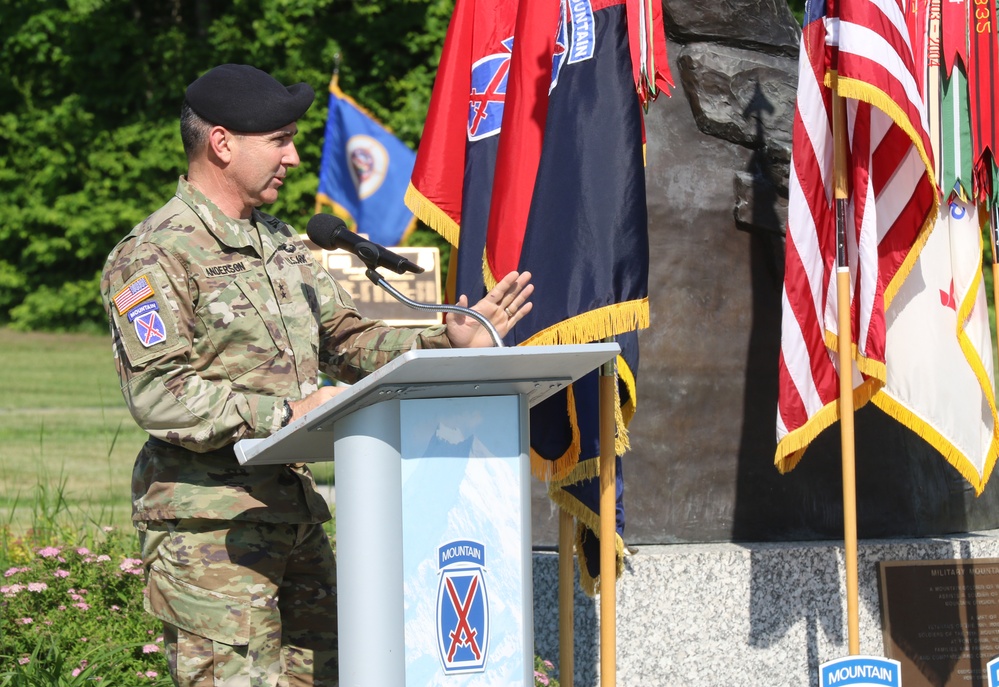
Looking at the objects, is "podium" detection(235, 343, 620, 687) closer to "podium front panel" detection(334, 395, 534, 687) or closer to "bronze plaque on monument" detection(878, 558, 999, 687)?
"podium front panel" detection(334, 395, 534, 687)

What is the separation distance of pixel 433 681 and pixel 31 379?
12.8 meters

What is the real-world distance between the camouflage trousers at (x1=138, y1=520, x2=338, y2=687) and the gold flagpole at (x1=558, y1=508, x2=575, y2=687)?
1.28 metres

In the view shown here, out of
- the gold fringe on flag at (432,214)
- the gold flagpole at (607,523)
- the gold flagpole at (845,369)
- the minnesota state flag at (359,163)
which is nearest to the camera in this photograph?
the gold flagpole at (607,523)

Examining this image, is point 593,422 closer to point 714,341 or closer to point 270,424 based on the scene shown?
point 714,341

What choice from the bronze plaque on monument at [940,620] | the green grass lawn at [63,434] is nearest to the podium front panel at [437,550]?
the bronze plaque on monument at [940,620]

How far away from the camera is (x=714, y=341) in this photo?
5.11 meters

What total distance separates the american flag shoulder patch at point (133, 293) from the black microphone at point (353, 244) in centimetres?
35

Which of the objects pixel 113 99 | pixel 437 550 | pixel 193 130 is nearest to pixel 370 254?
pixel 193 130

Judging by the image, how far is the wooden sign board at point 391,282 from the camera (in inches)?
307

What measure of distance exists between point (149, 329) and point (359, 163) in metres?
8.90

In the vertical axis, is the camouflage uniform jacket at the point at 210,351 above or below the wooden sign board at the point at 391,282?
below

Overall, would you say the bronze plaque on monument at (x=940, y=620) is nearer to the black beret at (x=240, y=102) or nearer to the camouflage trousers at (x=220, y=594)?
the camouflage trousers at (x=220, y=594)

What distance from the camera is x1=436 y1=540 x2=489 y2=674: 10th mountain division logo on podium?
2518mm

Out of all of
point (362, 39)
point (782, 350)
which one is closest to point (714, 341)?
point (782, 350)
